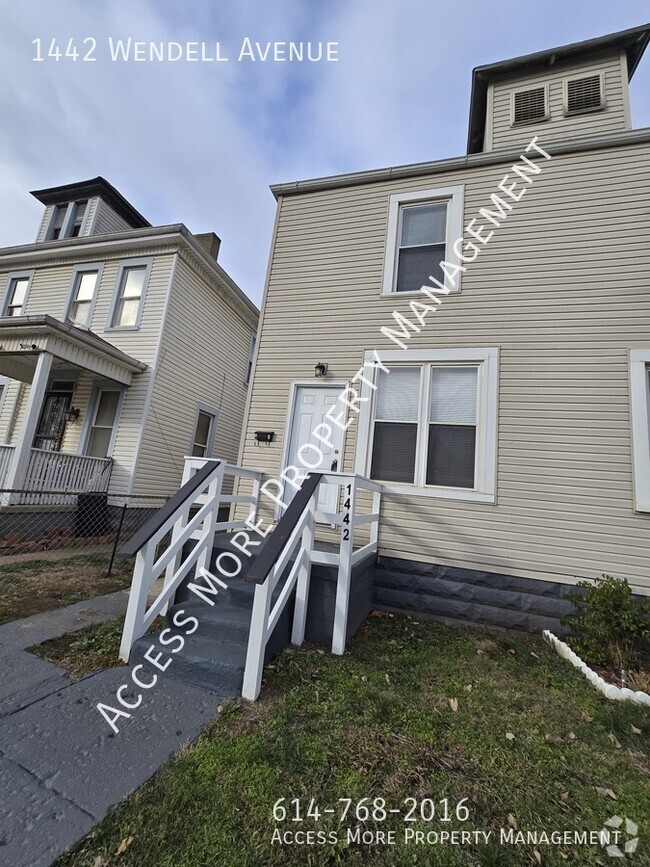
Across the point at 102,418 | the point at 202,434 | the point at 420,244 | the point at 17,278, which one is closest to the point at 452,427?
the point at 420,244

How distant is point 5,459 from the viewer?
23.4ft

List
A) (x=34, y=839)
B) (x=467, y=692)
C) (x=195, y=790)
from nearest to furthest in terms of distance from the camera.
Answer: (x=34, y=839) → (x=195, y=790) → (x=467, y=692)

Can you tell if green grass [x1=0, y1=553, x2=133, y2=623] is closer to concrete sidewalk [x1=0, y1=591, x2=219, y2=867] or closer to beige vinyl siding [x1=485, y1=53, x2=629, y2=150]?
concrete sidewalk [x1=0, y1=591, x2=219, y2=867]

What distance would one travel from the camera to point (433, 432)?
4863mm

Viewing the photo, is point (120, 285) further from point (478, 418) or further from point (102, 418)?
point (478, 418)

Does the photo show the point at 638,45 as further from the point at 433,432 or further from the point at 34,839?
the point at 34,839

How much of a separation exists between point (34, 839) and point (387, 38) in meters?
9.23

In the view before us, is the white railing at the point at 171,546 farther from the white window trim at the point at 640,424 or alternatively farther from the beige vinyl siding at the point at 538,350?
the white window trim at the point at 640,424

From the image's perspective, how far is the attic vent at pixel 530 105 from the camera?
614cm

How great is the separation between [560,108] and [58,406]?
39.1 feet

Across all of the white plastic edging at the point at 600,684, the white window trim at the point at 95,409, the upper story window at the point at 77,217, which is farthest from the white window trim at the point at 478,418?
the upper story window at the point at 77,217

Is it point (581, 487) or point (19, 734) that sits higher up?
point (581, 487)

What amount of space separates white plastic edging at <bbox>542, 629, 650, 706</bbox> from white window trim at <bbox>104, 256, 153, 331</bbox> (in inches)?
396

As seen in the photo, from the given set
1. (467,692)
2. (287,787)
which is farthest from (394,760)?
(467,692)
